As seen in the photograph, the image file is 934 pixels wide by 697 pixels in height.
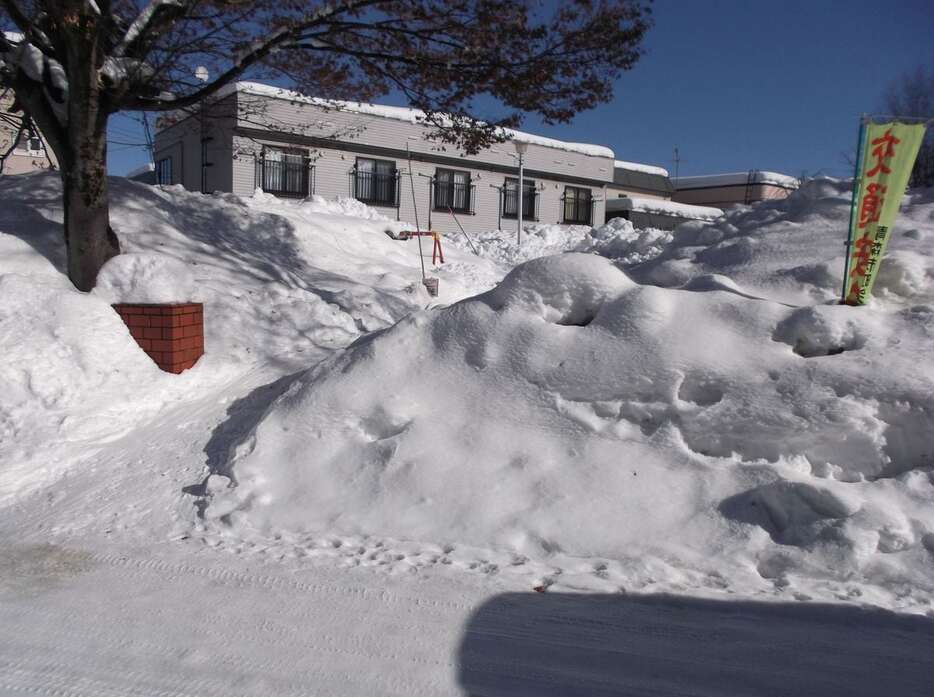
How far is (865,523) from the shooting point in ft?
10.3

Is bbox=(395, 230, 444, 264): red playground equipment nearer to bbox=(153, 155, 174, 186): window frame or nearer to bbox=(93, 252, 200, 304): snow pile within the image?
bbox=(93, 252, 200, 304): snow pile

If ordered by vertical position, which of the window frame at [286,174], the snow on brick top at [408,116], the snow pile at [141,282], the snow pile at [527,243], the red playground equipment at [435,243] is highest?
the snow on brick top at [408,116]

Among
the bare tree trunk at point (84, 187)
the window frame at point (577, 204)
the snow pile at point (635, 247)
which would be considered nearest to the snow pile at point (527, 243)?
the snow pile at point (635, 247)

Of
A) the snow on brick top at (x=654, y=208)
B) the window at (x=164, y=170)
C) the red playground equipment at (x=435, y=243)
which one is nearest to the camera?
the red playground equipment at (x=435, y=243)

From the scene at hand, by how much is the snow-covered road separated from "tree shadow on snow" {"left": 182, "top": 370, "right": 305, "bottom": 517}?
97 cm

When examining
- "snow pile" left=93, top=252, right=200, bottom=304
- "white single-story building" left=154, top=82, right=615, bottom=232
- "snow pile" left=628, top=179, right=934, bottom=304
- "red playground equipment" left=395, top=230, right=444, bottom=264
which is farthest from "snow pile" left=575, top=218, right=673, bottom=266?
"snow pile" left=93, top=252, right=200, bottom=304

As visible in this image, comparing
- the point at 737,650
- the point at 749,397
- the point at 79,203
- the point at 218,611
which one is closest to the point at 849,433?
the point at 749,397

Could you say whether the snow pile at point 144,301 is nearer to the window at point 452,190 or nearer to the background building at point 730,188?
the window at point 452,190

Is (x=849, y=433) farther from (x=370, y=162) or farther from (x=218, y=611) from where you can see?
(x=370, y=162)

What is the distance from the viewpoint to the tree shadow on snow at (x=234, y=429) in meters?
4.25

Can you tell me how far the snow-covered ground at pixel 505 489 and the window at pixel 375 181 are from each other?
15.2 meters

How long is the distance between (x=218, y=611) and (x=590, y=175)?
24.7 meters

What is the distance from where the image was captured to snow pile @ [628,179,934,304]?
4.56 metres

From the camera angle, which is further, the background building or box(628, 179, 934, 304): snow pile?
the background building
